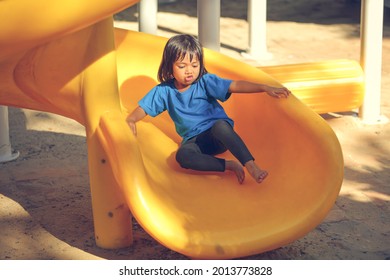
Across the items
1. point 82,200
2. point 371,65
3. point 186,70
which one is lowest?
point 82,200

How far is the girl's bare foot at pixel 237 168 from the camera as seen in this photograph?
414cm

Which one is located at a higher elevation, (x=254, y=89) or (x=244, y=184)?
(x=254, y=89)

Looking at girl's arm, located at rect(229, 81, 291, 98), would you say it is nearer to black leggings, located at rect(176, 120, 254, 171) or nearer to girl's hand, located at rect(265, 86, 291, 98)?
girl's hand, located at rect(265, 86, 291, 98)

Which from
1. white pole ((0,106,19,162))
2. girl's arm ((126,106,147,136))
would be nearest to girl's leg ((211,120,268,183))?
girl's arm ((126,106,147,136))

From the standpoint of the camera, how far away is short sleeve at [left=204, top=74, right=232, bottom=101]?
4285 mm

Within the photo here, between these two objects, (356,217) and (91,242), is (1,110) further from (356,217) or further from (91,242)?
(356,217)

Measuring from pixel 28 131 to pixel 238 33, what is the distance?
384 centimetres

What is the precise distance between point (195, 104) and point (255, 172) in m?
0.49

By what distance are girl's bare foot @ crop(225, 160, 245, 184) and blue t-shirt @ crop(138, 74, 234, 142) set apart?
227mm

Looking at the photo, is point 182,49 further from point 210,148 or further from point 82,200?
point 82,200

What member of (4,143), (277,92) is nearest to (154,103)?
(277,92)

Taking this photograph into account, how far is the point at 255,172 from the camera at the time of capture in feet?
13.3
